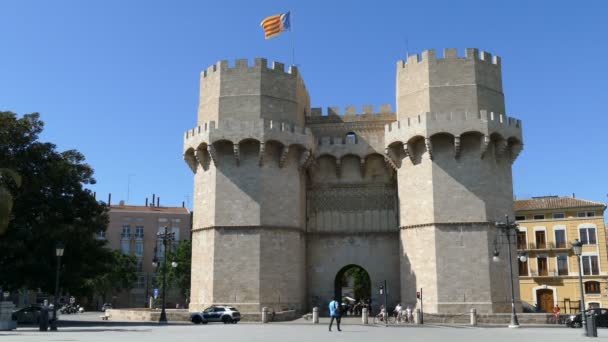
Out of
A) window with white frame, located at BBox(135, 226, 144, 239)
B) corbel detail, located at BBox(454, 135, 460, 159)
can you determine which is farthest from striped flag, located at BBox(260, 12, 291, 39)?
window with white frame, located at BBox(135, 226, 144, 239)

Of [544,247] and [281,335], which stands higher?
[544,247]

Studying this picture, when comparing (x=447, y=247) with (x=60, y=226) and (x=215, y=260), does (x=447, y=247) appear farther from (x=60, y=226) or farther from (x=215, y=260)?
(x=60, y=226)

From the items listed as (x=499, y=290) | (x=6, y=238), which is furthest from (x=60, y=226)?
(x=499, y=290)

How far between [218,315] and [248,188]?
271 inches

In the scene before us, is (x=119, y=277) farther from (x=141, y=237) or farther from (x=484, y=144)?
(x=484, y=144)

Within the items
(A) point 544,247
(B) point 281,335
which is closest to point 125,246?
(A) point 544,247

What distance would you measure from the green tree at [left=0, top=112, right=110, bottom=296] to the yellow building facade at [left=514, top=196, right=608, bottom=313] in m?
31.3

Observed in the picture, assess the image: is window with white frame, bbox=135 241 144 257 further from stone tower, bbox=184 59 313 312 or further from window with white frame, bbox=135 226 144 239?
stone tower, bbox=184 59 313 312

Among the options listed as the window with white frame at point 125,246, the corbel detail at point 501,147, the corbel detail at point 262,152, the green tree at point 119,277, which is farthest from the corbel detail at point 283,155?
the window with white frame at point 125,246

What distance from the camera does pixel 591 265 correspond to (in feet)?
147

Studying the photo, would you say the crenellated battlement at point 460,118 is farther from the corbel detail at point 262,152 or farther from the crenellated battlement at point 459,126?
the corbel detail at point 262,152

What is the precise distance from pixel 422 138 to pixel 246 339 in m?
17.7

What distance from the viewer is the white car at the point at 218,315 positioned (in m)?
27.9

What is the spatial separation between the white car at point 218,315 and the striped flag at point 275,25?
15215mm
